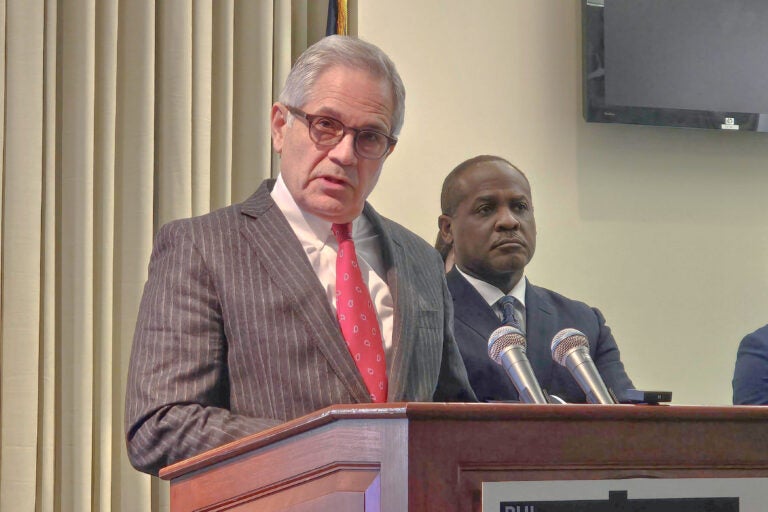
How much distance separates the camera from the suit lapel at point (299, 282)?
2.07 m

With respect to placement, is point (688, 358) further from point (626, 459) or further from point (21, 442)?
point (626, 459)

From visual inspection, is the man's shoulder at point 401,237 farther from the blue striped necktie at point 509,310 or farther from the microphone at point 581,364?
the blue striped necktie at point 509,310

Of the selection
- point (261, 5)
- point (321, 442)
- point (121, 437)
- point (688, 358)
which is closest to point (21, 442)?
point (121, 437)

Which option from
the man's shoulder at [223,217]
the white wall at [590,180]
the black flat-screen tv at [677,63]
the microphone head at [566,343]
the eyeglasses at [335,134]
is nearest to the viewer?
the microphone head at [566,343]

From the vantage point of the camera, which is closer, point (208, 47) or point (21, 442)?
point (21, 442)

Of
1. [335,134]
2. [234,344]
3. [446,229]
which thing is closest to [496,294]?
[446,229]

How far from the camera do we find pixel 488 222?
3746mm

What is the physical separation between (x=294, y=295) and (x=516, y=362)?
469 millimetres

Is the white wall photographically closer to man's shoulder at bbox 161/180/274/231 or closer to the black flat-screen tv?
the black flat-screen tv

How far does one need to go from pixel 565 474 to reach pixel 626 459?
9cm

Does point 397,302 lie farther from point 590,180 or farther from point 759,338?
point 590,180

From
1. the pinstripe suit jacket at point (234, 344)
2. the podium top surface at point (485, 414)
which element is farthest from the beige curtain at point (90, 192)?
the podium top surface at point (485, 414)

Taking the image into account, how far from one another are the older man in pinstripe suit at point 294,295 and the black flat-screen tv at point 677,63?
8.36ft

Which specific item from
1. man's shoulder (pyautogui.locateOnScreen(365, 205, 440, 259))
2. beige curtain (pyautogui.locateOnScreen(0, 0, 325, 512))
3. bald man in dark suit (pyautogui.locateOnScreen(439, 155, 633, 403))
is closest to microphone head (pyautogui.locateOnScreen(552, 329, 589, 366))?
man's shoulder (pyautogui.locateOnScreen(365, 205, 440, 259))
